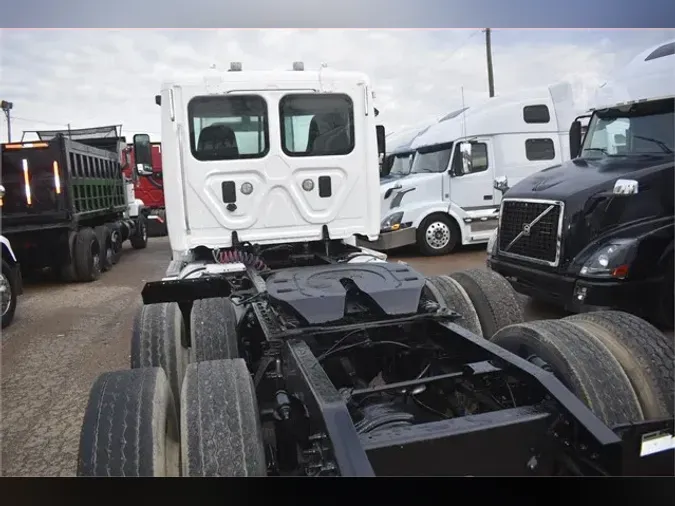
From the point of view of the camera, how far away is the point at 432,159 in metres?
10.0

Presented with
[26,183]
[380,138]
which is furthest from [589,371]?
[26,183]

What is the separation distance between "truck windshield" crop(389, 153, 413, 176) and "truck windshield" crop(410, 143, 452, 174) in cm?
25

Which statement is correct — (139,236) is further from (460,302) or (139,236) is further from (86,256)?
(460,302)

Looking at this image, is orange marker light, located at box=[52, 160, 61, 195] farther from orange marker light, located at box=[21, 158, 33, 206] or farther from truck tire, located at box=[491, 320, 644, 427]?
truck tire, located at box=[491, 320, 644, 427]

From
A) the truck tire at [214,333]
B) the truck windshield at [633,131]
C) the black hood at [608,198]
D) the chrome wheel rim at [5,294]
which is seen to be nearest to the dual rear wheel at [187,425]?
the truck tire at [214,333]

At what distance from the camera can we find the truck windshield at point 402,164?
10.8 metres

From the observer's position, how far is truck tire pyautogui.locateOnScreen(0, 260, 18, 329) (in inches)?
229

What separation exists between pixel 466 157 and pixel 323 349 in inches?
259

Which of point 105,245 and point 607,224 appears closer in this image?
point 607,224

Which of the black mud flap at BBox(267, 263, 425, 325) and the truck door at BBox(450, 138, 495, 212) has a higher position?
the truck door at BBox(450, 138, 495, 212)

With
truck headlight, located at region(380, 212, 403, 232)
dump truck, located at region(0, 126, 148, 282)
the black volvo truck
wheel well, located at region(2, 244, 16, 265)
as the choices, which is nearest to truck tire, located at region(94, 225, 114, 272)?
dump truck, located at region(0, 126, 148, 282)

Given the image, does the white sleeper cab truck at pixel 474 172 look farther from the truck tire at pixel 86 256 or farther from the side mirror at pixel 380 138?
the side mirror at pixel 380 138
